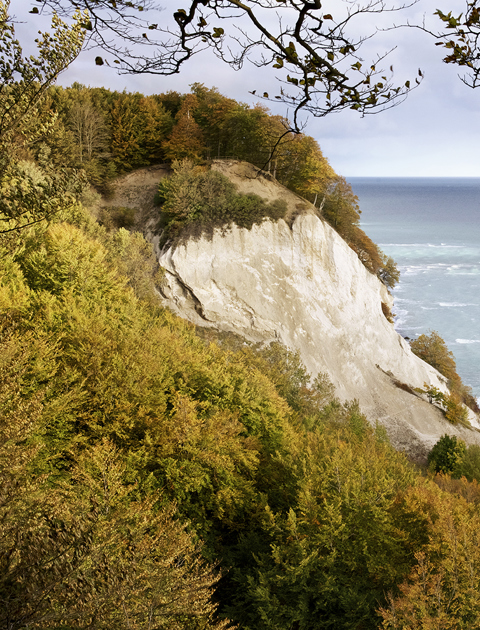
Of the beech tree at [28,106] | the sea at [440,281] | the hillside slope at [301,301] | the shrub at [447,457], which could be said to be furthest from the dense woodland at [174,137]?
the beech tree at [28,106]

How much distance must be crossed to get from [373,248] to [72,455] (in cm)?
4046

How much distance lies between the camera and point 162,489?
12203mm

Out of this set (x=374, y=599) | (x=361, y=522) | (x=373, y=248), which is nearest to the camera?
(x=374, y=599)

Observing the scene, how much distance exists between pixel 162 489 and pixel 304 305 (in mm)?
23055

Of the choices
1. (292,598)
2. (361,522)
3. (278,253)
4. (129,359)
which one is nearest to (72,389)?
(129,359)

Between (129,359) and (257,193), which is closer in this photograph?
(129,359)

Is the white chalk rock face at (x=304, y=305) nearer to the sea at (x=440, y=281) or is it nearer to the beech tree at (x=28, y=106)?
the sea at (x=440, y=281)

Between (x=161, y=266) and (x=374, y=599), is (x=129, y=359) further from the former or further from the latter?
(x=161, y=266)

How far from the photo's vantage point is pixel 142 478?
1252 cm

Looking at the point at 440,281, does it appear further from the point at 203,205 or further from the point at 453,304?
the point at 203,205

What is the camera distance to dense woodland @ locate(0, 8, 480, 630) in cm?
630

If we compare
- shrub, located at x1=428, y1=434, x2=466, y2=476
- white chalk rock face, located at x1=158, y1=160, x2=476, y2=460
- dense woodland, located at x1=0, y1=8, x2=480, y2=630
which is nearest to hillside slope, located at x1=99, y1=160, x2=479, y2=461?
white chalk rock face, located at x1=158, y1=160, x2=476, y2=460

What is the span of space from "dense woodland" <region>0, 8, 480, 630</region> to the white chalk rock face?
7406 millimetres

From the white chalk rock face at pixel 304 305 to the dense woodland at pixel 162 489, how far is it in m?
7.41
